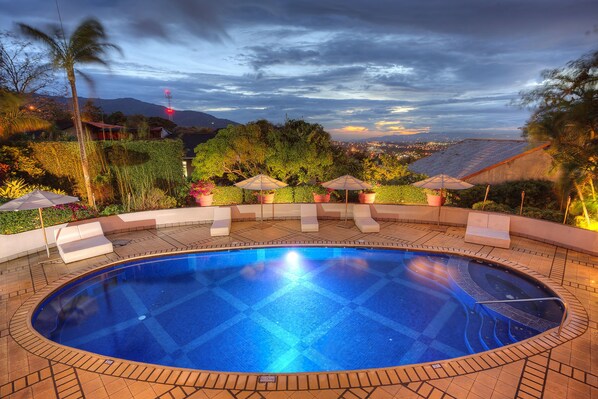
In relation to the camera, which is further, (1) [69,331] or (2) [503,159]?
(2) [503,159]

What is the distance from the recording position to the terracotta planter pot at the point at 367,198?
1322 centimetres

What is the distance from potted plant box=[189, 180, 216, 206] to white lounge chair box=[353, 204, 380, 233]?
21.3 ft

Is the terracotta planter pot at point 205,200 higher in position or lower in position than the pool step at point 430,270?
higher

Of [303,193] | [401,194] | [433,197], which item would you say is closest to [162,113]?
[303,193]

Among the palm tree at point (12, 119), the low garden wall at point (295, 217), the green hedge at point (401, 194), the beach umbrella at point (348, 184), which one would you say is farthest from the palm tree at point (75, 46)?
the green hedge at point (401, 194)

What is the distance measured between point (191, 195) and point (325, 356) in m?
10.3

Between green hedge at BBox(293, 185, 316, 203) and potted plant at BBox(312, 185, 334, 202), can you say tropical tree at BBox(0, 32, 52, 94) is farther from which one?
potted plant at BBox(312, 185, 334, 202)

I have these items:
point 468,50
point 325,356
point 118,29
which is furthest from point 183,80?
point 325,356

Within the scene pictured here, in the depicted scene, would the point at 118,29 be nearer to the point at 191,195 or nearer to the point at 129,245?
the point at 191,195

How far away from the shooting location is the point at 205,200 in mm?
13109

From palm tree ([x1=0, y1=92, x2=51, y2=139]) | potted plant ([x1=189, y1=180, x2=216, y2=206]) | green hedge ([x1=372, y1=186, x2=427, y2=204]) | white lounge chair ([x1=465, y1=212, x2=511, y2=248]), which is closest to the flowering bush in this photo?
potted plant ([x1=189, y1=180, x2=216, y2=206])

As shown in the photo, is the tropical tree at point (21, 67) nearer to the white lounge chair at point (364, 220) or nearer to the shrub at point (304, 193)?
the shrub at point (304, 193)

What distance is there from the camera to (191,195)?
1359cm

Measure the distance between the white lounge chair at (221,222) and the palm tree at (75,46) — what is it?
637 centimetres
